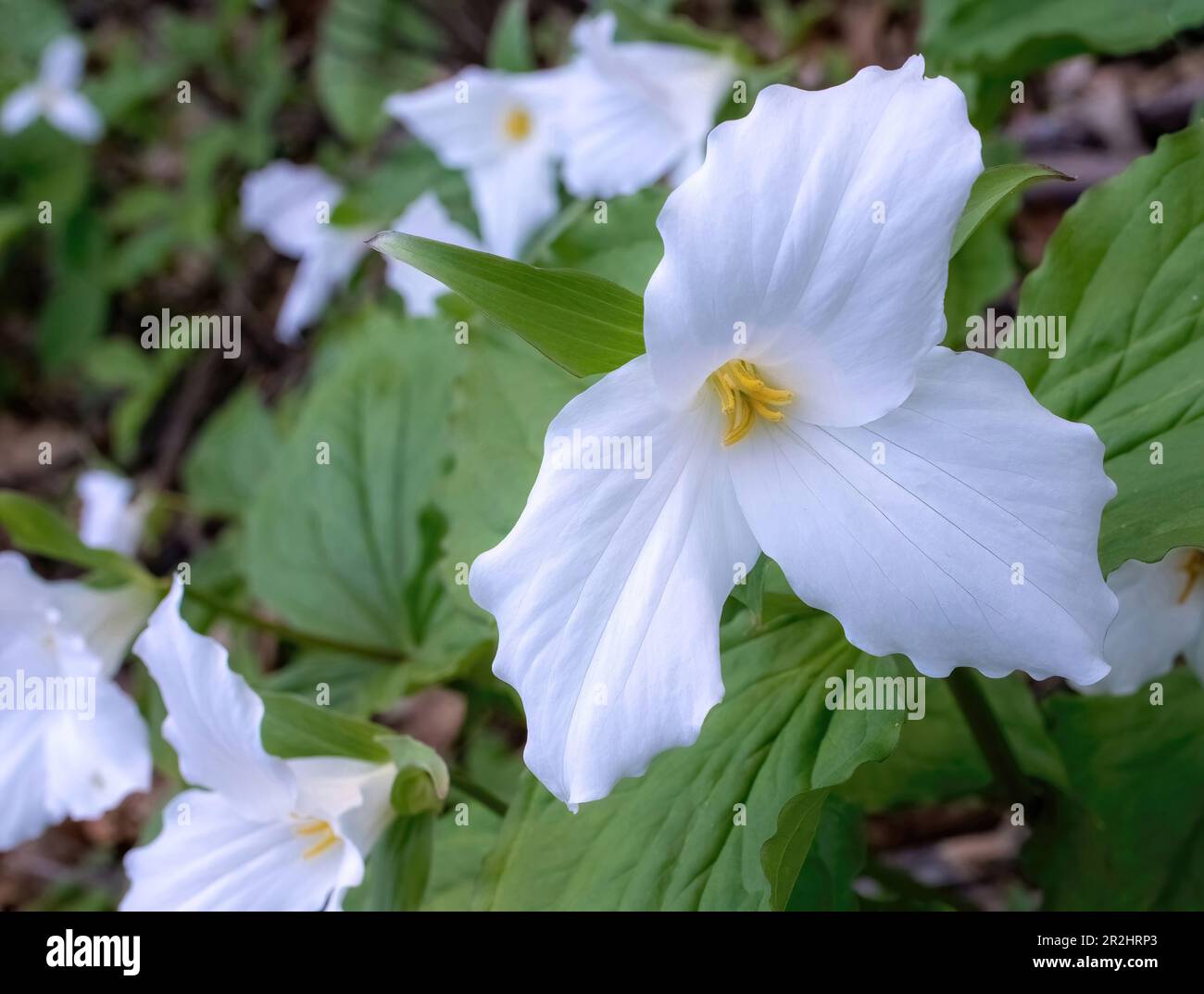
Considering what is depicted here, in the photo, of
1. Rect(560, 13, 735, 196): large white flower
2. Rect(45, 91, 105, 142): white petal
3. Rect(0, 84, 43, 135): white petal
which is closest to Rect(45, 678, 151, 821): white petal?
Rect(560, 13, 735, 196): large white flower

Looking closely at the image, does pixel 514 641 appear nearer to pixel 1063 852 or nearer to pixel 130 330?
pixel 1063 852

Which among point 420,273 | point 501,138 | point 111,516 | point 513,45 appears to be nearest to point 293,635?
point 420,273

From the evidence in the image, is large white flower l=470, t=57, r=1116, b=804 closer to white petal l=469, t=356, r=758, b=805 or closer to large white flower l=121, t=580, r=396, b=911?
white petal l=469, t=356, r=758, b=805

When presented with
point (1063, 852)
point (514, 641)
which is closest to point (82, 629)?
point (514, 641)

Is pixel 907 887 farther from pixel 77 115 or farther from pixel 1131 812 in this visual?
pixel 77 115

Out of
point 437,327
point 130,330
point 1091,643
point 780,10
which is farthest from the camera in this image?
Result: point 130,330

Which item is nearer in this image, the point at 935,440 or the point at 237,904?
the point at 935,440
